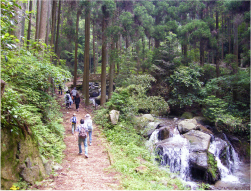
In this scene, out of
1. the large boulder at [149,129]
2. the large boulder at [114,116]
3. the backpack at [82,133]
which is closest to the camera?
the backpack at [82,133]

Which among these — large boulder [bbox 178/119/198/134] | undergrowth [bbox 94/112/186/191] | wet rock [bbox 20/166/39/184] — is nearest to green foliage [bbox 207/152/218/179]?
undergrowth [bbox 94/112/186/191]

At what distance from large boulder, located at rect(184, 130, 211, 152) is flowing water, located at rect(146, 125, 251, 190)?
31 cm

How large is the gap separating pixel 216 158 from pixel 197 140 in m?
1.59

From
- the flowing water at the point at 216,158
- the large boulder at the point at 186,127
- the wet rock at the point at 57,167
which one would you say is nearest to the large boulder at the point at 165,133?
the flowing water at the point at 216,158

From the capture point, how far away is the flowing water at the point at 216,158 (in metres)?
9.79

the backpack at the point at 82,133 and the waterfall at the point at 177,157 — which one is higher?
the backpack at the point at 82,133

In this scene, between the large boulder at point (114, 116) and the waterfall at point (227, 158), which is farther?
the large boulder at point (114, 116)

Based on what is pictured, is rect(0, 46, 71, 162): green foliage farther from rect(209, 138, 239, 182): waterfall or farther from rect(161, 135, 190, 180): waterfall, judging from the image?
rect(209, 138, 239, 182): waterfall

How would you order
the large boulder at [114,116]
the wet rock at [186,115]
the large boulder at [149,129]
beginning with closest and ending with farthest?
1. the large boulder at [114,116]
2. the large boulder at [149,129]
3. the wet rock at [186,115]

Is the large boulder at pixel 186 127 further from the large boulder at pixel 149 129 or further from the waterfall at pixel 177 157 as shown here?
the large boulder at pixel 149 129

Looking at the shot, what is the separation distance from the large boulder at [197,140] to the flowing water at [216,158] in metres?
0.31

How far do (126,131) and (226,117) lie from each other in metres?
7.87

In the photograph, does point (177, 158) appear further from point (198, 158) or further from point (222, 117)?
point (222, 117)

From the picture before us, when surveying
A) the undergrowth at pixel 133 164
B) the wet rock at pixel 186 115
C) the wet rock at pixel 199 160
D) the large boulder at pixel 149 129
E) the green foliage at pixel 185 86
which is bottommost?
the wet rock at pixel 199 160
